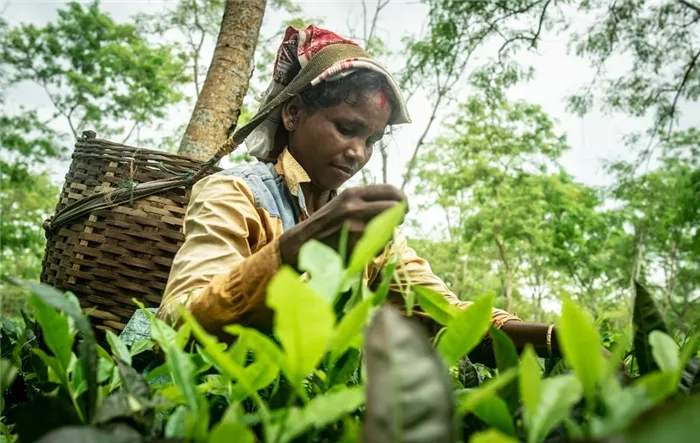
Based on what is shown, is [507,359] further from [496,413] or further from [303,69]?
[303,69]

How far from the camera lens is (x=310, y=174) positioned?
1314mm

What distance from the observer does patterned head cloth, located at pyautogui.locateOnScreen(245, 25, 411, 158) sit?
4.10 feet

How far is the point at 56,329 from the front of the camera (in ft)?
0.95

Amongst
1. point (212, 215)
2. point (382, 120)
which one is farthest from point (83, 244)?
point (382, 120)

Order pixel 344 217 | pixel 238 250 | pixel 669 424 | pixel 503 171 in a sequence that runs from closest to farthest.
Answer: pixel 669 424 → pixel 344 217 → pixel 238 250 → pixel 503 171

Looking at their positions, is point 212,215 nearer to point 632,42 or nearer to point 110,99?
point 632,42

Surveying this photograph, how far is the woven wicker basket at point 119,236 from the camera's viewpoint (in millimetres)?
1329

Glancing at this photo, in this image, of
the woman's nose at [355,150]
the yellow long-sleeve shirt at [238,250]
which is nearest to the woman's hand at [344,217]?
the yellow long-sleeve shirt at [238,250]

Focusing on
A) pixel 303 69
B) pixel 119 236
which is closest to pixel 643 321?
pixel 303 69

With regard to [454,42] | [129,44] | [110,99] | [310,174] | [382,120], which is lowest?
[310,174]

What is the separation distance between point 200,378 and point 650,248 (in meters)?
14.6

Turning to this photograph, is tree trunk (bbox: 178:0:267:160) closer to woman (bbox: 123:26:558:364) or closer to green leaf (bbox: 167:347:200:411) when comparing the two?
woman (bbox: 123:26:558:364)

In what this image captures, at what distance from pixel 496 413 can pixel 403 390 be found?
0.10m

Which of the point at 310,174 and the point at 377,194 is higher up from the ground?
the point at 310,174
